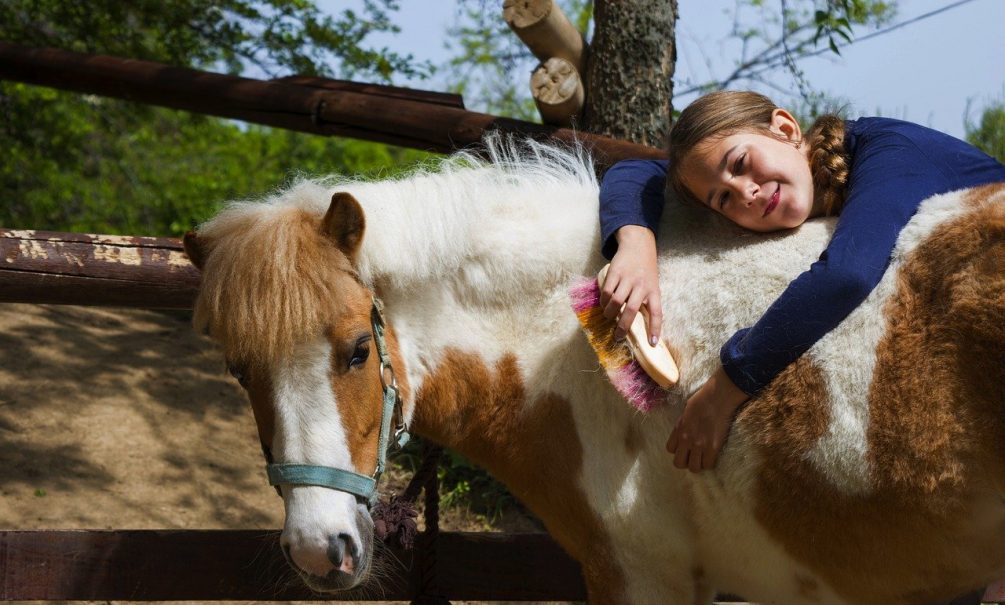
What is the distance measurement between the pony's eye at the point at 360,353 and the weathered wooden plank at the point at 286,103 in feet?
4.41

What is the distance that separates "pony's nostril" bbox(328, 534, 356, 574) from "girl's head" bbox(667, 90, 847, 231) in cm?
124

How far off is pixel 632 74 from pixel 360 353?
214 centimetres

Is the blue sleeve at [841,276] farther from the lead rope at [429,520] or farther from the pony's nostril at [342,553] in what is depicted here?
the lead rope at [429,520]

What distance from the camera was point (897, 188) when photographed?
2000mm

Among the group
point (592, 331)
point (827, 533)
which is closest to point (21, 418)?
point (592, 331)

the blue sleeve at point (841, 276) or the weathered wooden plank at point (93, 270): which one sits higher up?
the blue sleeve at point (841, 276)

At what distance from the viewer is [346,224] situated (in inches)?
86.5

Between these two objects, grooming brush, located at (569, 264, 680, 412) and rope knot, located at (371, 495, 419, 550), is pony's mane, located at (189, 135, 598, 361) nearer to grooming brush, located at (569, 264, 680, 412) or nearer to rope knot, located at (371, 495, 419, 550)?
grooming brush, located at (569, 264, 680, 412)

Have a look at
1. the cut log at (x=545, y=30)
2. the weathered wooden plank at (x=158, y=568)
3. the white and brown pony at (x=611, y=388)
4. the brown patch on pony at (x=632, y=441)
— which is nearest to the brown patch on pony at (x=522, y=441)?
the white and brown pony at (x=611, y=388)

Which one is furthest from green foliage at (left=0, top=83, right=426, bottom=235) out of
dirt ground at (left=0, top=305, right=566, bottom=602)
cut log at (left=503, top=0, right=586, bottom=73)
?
cut log at (left=503, top=0, right=586, bottom=73)

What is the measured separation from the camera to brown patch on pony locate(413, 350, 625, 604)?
2.29 metres

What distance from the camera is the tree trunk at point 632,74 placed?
374 centimetres

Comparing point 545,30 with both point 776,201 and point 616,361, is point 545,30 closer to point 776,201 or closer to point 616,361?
point 776,201

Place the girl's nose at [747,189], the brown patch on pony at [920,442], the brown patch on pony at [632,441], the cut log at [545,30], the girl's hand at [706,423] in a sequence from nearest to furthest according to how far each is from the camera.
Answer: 1. the brown patch on pony at [920,442]
2. the girl's hand at [706,423]
3. the girl's nose at [747,189]
4. the brown patch on pony at [632,441]
5. the cut log at [545,30]
